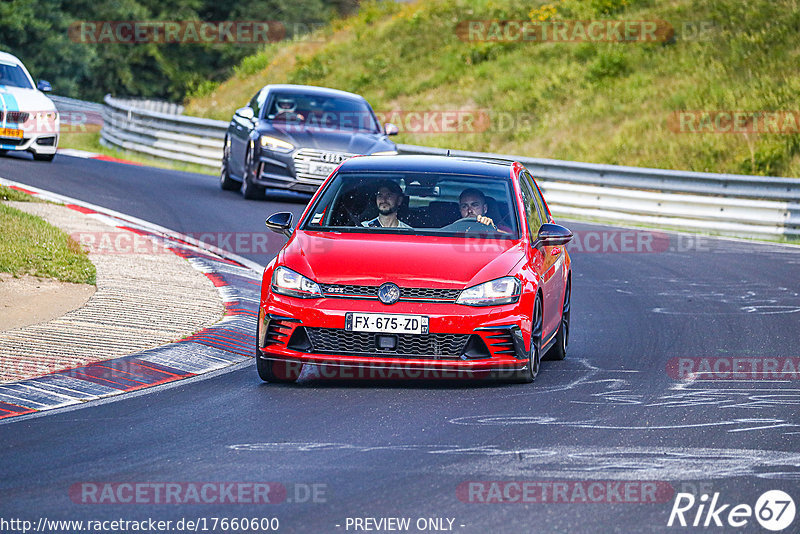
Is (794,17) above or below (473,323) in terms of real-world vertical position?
above

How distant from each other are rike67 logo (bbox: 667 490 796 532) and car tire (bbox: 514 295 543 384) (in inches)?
119

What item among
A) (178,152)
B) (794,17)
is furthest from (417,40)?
(178,152)

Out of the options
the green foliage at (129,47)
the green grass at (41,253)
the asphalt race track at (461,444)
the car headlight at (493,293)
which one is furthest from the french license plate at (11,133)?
the green foliage at (129,47)

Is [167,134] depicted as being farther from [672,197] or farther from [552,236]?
[552,236]

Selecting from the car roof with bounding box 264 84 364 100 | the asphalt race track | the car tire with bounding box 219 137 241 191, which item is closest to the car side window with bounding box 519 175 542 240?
the asphalt race track

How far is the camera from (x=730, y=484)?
20.9 ft

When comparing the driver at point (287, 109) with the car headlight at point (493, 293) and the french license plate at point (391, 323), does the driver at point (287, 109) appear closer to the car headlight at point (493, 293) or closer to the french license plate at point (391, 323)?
the car headlight at point (493, 293)

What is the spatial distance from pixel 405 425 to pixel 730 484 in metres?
2.07

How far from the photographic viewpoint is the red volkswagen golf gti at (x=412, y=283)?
28.7ft

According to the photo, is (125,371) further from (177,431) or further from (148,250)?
(148,250)

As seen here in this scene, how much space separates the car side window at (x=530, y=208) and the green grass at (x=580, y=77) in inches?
674

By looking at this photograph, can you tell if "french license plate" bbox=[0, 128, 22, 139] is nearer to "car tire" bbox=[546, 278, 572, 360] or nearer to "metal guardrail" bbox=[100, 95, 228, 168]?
"metal guardrail" bbox=[100, 95, 228, 168]

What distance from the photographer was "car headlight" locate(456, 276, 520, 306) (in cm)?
884

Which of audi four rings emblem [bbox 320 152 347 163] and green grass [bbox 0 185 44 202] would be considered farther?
audi four rings emblem [bbox 320 152 347 163]
